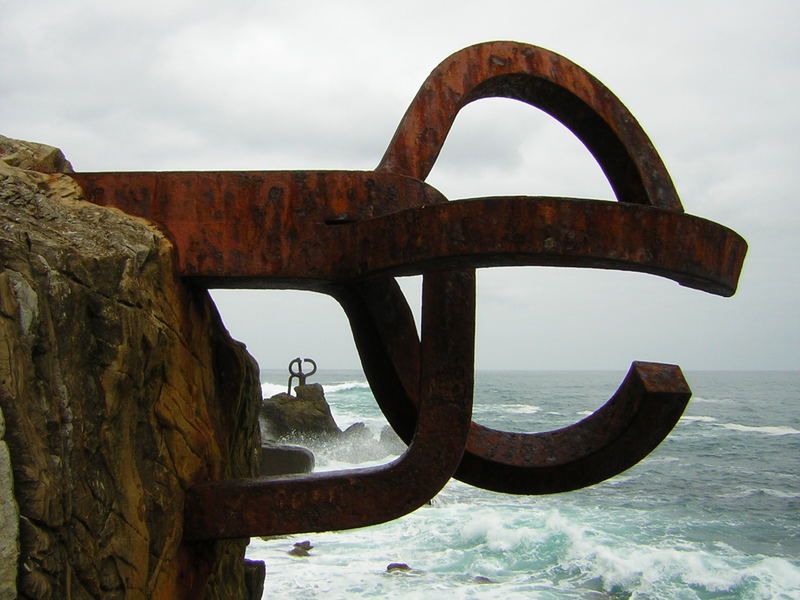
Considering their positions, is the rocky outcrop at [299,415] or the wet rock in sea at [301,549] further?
the rocky outcrop at [299,415]

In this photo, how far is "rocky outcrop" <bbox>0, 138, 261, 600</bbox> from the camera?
163 centimetres

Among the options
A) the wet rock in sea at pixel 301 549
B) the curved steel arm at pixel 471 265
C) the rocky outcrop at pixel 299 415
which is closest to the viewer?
the curved steel arm at pixel 471 265

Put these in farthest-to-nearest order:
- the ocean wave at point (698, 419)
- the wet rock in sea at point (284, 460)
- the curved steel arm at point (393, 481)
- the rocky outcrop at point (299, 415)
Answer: the ocean wave at point (698, 419) < the rocky outcrop at point (299, 415) < the wet rock in sea at point (284, 460) < the curved steel arm at point (393, 481)

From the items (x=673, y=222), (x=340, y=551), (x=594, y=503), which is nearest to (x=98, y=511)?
(x=673, y=222)

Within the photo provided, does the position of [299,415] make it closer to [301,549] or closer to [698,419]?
[301,549]

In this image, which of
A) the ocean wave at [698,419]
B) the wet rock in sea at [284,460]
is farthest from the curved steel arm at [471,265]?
the ocean wave at [698,419]

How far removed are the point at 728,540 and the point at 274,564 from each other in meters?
7.44

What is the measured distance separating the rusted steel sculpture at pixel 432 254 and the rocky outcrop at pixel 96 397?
165 mm

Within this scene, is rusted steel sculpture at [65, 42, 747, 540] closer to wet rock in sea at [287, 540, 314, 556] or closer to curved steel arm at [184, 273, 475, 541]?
curved steel arm at [184, 273, 475, 541]

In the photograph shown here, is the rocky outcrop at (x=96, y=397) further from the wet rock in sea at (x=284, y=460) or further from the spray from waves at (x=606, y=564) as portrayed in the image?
the wet rock in sea at (x=284, y=460)

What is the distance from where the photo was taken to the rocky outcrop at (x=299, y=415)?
1750cm

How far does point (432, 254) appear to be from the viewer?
2123 millimetres

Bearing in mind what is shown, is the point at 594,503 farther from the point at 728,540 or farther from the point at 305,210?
the point at 305,210

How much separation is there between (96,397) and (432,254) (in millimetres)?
924
